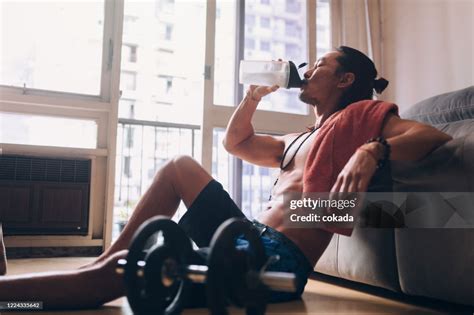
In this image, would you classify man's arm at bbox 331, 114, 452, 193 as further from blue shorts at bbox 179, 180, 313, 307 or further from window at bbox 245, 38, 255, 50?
window at bbox 245, 38, 255, 50

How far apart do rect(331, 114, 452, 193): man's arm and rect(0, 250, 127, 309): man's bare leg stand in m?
0.53

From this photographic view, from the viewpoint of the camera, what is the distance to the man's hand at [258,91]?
143 cm

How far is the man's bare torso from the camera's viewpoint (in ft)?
3.67

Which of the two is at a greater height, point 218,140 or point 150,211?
point 218,140

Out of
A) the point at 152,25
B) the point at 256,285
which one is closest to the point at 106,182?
the point at 152,25

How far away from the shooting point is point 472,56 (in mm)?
2363

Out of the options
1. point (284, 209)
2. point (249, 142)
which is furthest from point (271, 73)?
point (284, 209)

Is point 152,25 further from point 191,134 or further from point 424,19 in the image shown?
point 424,19

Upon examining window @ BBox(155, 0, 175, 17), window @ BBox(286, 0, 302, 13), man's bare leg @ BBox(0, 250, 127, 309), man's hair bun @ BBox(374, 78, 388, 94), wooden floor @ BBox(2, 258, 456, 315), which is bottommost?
wooden floor @ BBox(2, 258, 456, 315)

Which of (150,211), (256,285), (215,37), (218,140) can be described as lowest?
(256,285)

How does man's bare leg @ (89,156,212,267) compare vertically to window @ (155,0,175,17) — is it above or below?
below

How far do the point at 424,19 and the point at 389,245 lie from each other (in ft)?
6.56

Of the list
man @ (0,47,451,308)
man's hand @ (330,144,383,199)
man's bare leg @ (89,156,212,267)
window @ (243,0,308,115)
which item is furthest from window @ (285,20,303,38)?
man's hand @ (330,144,383,199)

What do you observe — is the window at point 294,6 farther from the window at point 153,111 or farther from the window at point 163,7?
the window at point 153,111
